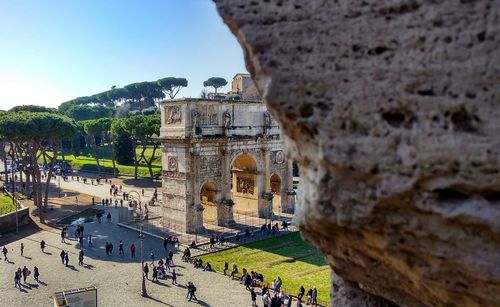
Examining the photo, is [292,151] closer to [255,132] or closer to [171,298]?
[171,298]

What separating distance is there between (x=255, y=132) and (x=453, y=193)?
2973 centimetres

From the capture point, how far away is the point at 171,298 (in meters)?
19.7

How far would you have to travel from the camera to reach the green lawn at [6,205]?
3315 centimetres

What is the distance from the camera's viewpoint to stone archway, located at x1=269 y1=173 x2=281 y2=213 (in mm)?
36353

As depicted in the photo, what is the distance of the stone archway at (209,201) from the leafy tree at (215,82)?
6634cm

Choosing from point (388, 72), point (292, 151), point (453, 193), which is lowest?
point (453, 193)

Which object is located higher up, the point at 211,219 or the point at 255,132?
the point at 255,132

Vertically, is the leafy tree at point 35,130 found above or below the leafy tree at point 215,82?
below

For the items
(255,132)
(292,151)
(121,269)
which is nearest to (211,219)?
(255,132)

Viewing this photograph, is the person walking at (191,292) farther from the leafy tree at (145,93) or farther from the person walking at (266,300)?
the leafy tree at (145,93)

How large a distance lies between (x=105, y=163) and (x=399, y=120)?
63672 mm

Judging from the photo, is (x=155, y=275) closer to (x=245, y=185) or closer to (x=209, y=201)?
(x=209, y=201)

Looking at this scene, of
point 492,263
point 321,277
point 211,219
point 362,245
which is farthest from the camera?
point 211,219

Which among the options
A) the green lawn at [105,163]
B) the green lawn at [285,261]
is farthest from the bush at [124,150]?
the green lawn at [285,261]
